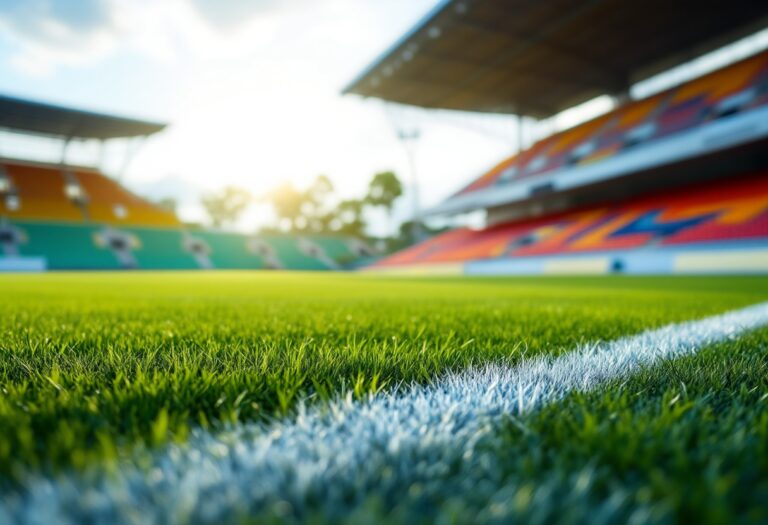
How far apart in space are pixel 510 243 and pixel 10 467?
852 inches

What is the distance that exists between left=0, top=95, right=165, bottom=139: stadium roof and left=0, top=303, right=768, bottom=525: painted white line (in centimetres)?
2932

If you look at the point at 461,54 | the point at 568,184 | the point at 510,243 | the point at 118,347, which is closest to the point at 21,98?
the point at 461,54

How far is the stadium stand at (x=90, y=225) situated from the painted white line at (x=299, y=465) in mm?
27286

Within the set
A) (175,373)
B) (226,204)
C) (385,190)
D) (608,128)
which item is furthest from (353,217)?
(175,373)

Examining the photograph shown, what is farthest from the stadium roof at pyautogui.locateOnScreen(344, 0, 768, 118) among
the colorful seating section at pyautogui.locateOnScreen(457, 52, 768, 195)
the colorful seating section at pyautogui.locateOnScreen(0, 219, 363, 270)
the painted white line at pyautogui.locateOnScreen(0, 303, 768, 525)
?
the painted white line at pyautogui.locateOnScreen(0, 303, 768, 525)

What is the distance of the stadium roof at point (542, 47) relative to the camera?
53.8 ft

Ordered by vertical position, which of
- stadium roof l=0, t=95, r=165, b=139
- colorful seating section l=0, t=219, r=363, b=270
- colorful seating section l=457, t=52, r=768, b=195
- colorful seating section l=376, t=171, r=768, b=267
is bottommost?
colorful seating section l=376, t=171, r=768, b=267

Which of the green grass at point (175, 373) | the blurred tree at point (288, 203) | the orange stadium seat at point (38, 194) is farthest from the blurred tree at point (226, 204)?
the green grass at point (175, 373)

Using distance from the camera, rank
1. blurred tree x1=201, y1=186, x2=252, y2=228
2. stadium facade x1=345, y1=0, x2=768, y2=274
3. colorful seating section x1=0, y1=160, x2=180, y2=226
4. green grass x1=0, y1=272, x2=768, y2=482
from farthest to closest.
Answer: blurred tree x1=201, y1=186, x2=252, y2=228 → colorful seating section x1=0, y1=160, x2=180, y2=226 → stadium facade x1=345, y1=0, x2=768, y2=274 → green grass x1=0, y1=272, x2=768, y2=482

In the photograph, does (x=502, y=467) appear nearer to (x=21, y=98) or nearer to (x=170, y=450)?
(x=170, y=450)

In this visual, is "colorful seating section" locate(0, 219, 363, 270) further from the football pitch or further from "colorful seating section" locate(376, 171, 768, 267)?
the football pitch

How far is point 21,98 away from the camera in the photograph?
22469 millimetres

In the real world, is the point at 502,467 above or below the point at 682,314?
above

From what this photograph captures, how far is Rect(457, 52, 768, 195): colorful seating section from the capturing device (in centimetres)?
1664
